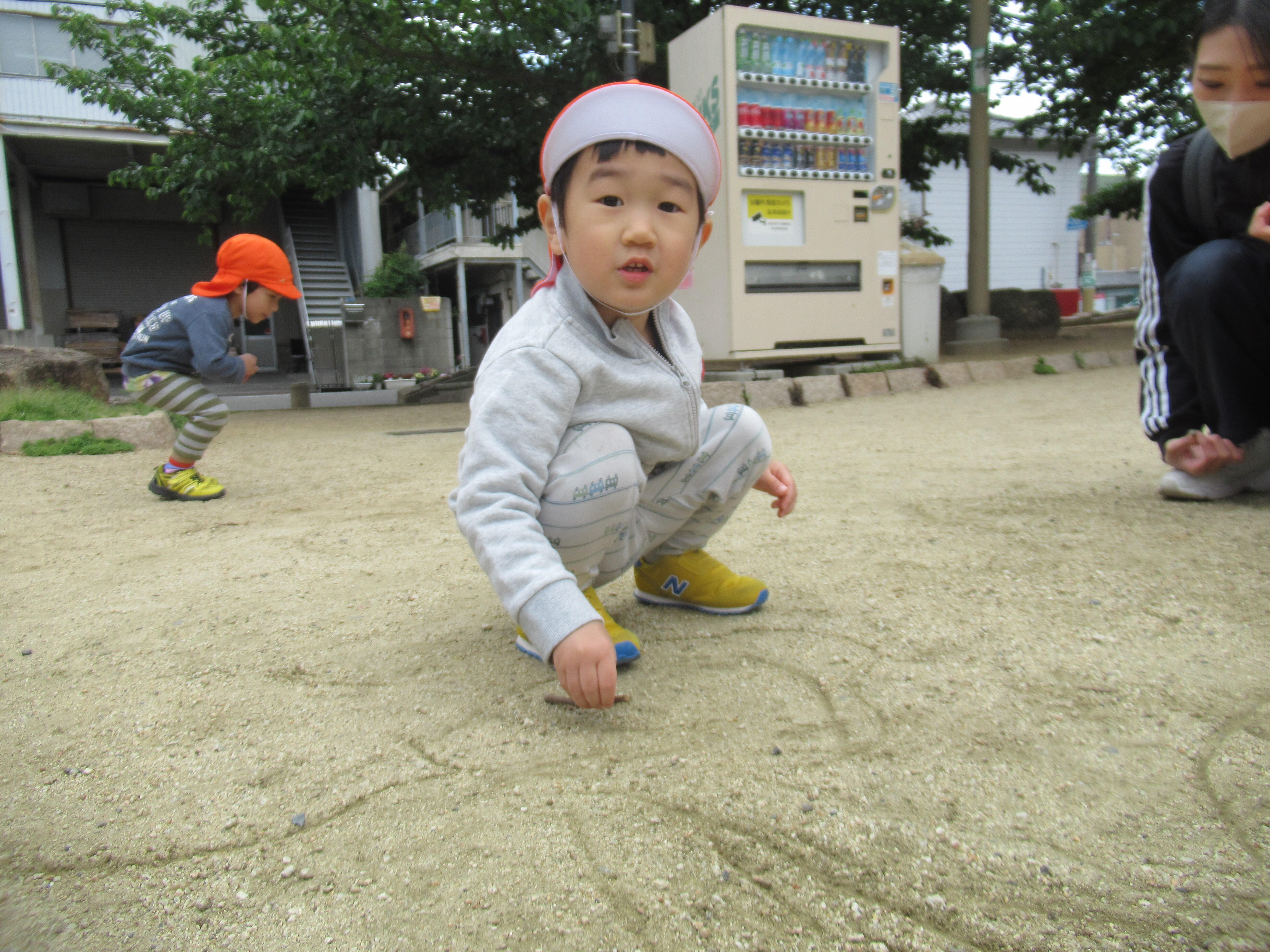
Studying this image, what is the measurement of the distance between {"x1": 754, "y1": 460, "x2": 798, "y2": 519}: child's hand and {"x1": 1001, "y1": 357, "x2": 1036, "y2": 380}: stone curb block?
5.10 meters

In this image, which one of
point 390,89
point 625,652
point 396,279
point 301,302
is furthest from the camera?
point 301,302

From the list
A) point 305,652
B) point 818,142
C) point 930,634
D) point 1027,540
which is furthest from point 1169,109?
point 305,652

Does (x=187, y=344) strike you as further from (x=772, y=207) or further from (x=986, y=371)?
(x=986, y=371)

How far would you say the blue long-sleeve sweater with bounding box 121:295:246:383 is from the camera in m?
3.45

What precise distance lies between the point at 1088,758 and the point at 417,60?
689 cm

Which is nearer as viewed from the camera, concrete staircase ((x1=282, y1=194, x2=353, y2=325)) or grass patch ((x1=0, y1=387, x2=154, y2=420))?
grass patch ((x1=0, y1=387, x2=154, y2=420))

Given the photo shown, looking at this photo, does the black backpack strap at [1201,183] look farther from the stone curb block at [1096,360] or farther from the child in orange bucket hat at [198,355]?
the stone curb block at [1096,360]

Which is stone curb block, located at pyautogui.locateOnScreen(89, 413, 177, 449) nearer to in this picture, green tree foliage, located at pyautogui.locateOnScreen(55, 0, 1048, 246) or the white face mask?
green tree foliage, located at pyautogui.locateOnScreen(55, 0, 1048, 246)

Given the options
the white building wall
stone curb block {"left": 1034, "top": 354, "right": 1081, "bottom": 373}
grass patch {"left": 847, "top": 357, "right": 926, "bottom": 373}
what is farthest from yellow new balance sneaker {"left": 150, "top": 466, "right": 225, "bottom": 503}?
the white building wall

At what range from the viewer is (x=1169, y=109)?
9.05 meters

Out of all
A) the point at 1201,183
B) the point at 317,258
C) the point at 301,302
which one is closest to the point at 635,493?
the point at 1201,183

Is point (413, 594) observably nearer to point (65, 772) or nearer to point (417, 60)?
point (65, 772)

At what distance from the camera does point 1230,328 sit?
7.27 feet

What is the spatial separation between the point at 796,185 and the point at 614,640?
17.0 ft
